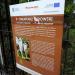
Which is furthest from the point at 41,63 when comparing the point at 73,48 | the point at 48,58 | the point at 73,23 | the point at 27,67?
the point at 73,23

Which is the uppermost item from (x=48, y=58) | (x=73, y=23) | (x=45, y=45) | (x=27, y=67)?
(x=73, y=23)

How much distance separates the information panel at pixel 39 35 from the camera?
4.96 feet

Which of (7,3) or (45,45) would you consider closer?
(45,45)

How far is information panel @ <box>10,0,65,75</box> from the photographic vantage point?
1512 millimetres

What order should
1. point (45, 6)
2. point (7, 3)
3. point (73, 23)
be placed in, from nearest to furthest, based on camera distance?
point (45, 6) < point (73, 23) < point (7, 3)

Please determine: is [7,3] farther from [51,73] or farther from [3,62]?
[51,73]

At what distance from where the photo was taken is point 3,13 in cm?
225

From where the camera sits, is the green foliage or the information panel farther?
the green foliage

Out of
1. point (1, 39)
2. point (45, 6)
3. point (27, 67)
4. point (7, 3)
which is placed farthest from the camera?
point (1, 39)

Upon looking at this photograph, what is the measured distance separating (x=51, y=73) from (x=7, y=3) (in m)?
1.00

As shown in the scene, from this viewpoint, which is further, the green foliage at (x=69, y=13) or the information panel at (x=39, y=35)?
the green foliage at (x=69, y=13)

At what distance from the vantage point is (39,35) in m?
1.66

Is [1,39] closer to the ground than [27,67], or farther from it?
farther from it

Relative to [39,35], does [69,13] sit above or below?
Result: above
